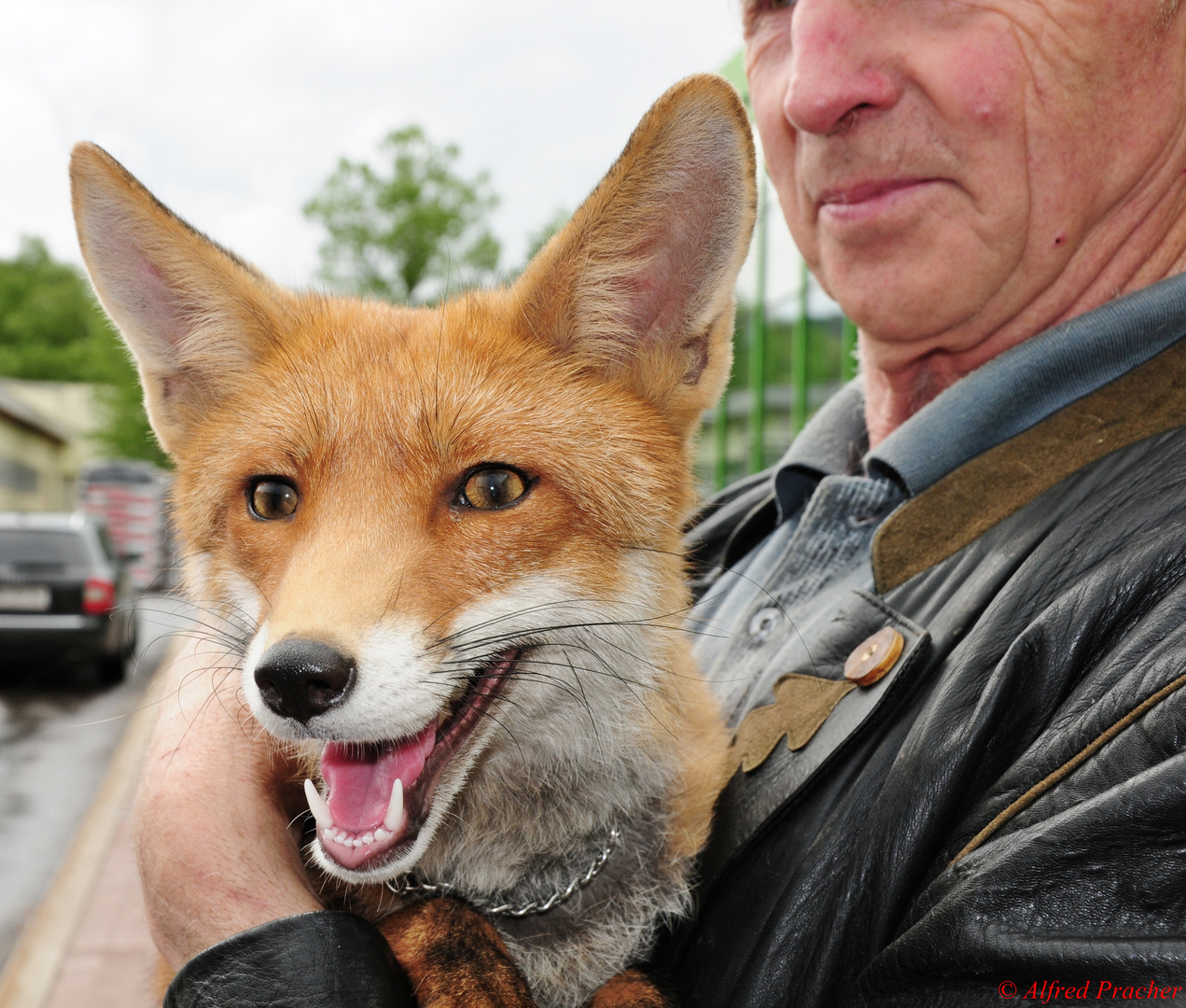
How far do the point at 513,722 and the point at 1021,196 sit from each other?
1495 mm

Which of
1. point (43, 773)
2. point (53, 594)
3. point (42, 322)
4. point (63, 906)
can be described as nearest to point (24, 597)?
point (53, 594)

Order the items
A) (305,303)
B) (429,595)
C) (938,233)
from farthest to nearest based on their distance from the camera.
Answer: (305,303) → (938,233) → (429,595)

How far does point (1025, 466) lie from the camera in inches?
71.3

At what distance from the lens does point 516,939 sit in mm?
1950

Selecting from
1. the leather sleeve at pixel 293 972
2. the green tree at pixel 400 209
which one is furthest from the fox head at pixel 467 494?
the green tree at pixel 400 209

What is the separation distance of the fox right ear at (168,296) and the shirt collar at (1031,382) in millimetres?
1415

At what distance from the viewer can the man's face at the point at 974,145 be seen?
1950 mm

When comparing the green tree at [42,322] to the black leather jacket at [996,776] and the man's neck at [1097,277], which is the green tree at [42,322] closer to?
the man's neck at [1097,277]

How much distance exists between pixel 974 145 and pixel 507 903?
181 cm

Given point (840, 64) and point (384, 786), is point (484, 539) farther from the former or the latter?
point (840, 64)

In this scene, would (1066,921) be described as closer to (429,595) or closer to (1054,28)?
(429,595)

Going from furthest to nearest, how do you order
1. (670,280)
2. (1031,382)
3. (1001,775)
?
1. (670,280)
2. (1031,382)
3. (1001,775)

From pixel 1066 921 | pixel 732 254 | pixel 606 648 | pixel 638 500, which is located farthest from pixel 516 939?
pixel 732 254

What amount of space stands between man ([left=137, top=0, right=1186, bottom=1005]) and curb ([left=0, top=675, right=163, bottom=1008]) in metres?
3.19
